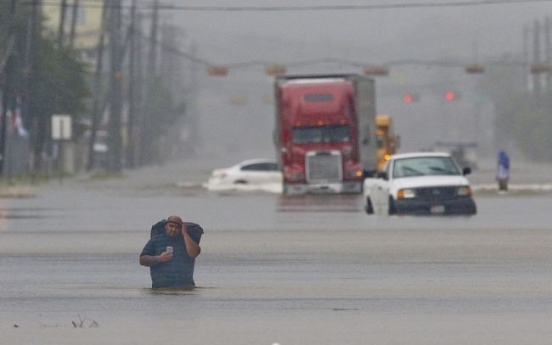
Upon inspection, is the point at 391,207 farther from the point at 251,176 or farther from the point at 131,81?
the point at 131,81

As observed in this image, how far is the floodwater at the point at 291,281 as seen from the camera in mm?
15930

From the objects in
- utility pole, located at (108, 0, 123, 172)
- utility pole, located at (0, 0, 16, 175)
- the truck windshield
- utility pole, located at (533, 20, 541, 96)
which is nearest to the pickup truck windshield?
the truck windshield

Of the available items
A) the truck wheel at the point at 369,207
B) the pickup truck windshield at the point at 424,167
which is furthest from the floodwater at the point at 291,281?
the pickup truck windshield at the point at 424,167

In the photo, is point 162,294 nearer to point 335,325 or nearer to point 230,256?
point 335,325

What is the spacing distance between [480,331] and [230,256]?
1106cm

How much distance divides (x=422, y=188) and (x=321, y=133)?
16.1 meters

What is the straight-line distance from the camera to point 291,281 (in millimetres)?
21734

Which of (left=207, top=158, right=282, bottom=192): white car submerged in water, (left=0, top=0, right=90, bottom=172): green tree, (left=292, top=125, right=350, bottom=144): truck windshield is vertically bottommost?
(left=207, top=158, right=282, bottom=192): white car submerged in water

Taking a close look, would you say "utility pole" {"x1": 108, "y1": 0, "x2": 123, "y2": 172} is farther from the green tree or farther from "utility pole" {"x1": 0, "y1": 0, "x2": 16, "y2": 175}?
"utility pole" {"x1": 0, "y1": 0, "x2": 16, "y2": 175}

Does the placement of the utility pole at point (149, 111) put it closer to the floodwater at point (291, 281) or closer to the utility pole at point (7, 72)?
the utility pole at point (7, 72)

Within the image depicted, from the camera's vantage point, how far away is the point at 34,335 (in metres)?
15.6

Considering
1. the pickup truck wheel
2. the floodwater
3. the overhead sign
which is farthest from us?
the overhead sign

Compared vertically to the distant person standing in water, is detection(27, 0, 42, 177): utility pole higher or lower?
higher

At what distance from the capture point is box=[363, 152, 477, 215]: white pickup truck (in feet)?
126
